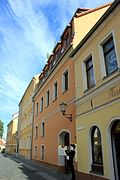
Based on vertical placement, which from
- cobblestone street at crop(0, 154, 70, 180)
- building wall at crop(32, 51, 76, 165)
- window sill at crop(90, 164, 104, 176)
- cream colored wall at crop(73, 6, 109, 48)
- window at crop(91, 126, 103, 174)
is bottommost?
cobblestone street at crop(0, 154, 70, 180)

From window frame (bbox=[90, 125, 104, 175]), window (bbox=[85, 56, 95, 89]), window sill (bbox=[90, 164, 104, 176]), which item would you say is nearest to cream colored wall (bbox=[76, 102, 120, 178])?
window frame (bbox=[90, 125, 104, 175])

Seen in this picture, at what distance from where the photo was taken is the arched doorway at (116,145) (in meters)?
7.95

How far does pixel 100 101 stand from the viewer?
918 centimetres

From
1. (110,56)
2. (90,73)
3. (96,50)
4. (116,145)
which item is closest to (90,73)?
(90,73)

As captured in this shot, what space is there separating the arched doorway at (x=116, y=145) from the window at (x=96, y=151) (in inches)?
38.5

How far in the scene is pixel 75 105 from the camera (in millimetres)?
11930

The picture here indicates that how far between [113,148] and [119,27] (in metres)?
4.97

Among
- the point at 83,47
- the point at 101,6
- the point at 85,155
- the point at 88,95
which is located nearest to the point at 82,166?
the point at 85,155

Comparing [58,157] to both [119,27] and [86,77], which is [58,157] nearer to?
[86,77]

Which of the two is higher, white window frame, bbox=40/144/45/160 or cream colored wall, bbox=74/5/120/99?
cream colored wall, bbox=74/5/120/99

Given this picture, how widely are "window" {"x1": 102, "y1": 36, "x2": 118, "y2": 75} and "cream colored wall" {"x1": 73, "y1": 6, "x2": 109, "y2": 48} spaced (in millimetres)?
4585

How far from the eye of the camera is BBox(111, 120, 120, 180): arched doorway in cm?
795

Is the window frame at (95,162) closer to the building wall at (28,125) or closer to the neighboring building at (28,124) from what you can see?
the neighboring building at (28,124)

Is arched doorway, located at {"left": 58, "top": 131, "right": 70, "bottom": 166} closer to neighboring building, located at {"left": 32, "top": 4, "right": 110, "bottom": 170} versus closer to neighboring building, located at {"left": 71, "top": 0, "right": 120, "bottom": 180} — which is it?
neighboring building, located at {"left": 32, "top": 4, "right": 110, "bottom": 170}
